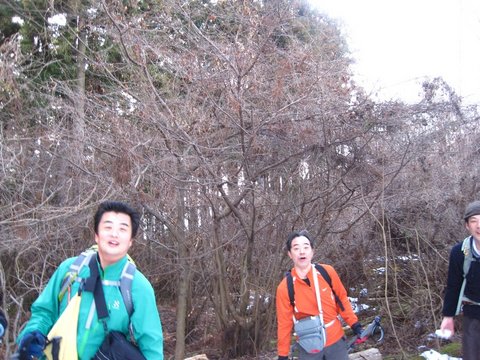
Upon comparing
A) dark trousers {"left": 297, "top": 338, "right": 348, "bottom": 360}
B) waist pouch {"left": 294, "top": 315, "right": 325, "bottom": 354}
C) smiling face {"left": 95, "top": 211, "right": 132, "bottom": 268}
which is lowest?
dark trousers {"left": 297, "top": 338, "right": 348, "bottom": 360}

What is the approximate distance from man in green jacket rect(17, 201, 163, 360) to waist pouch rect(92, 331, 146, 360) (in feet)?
0.08

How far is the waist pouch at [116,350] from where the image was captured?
2.19 metres

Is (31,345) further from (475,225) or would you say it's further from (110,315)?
(475,225)

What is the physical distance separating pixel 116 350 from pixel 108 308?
0.19 meters

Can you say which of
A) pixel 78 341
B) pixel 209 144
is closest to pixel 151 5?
pixel 209 144

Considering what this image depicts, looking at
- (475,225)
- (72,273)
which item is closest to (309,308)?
(475,225)

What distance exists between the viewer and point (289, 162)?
6.33 metres

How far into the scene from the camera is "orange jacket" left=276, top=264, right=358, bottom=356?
3650 mm

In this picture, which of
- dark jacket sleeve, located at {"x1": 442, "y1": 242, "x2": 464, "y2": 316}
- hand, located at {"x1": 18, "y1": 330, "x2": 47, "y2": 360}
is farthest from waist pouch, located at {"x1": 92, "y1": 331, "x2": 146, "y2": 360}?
dark jacket sleeve, located at {"x1": 442, "y1": 242, "x2": 464, "y2": 316}

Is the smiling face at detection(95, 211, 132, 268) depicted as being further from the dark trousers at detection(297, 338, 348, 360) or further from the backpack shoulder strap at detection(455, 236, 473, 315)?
the backpack shoulder strap at detection(455, 236, 473, 315)

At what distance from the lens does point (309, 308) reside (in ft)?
12.0

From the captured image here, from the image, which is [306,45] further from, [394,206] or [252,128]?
[394,206]

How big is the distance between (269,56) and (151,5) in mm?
3029

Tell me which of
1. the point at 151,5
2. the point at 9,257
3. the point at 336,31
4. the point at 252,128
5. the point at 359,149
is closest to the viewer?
the point at 252,128
